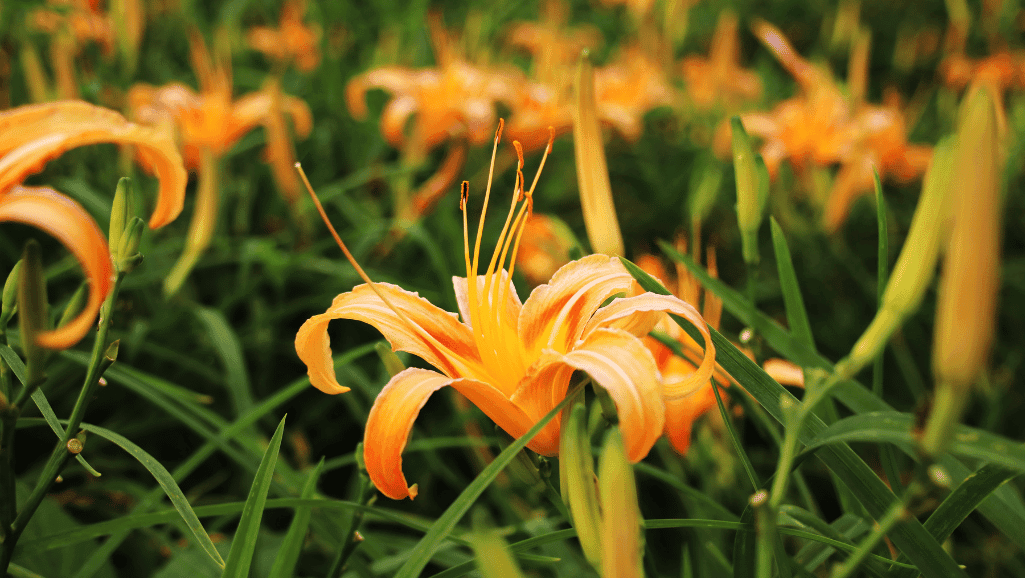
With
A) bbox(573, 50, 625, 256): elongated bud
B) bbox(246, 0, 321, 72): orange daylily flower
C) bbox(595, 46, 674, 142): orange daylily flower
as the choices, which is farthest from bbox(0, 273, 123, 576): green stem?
bbox(246, 0, 321, 72): orange daylily flower

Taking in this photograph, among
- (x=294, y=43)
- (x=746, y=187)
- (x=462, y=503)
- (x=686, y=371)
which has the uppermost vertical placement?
(x=294, y=43)

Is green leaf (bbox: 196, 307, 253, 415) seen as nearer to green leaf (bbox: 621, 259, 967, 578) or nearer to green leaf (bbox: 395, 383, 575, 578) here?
green leaf (bbox: 395, 383, 575, 578)

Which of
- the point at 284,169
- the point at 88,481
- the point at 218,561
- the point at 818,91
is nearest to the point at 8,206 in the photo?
the point at 218,561

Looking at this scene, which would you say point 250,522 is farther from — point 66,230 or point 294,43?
point 294,43

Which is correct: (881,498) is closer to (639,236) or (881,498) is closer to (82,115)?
(82,115)

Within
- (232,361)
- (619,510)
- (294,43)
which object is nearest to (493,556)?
(619,510)

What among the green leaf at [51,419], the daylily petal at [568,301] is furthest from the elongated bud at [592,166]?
the green leaf at [51,419]

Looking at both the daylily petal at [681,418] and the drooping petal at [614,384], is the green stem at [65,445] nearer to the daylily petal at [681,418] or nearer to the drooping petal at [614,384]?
the drooping petal at [614,384]
